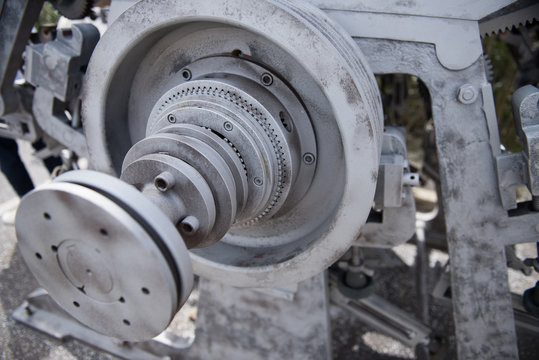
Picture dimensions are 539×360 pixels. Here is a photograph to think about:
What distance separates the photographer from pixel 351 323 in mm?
1762

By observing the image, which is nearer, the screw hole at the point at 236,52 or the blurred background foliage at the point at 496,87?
the screw hole at the point at 236,52

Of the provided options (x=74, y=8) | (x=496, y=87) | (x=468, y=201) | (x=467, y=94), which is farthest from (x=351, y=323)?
(x=496, y=87)

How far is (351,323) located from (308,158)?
973mm

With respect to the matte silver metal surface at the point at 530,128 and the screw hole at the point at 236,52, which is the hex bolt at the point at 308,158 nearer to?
the screw hole at the point at 236,52

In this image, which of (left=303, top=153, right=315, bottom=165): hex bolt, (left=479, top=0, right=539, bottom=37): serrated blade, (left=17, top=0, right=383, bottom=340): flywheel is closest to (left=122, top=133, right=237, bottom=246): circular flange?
(left=17, top=0, right=383, bottom=340): flywheel

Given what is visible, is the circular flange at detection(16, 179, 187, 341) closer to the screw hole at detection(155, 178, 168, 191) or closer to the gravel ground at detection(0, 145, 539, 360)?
the screw hole at detection(155, 178, 168, 191)

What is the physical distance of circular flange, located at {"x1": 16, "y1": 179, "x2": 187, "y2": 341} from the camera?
0.72 meters

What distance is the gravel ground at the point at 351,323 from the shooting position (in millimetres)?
1605

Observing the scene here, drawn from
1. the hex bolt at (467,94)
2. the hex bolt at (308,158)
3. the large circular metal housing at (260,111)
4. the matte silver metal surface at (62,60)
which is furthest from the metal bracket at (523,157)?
the matte silver metal surface at (62,60)

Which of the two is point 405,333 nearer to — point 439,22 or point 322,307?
point 322,307

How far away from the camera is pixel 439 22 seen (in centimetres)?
102

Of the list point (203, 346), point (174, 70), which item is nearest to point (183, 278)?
point (174, 70)

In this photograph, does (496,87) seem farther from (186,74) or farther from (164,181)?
(164,181)

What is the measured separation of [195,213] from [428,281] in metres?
1.45
